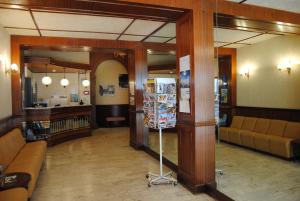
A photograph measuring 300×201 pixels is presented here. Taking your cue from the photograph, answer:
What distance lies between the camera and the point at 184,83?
13.3ft

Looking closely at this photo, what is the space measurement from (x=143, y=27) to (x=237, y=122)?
3.83 meters

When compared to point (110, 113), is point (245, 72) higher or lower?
higher

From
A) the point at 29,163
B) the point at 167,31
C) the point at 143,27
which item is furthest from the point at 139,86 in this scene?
the point at 29,163

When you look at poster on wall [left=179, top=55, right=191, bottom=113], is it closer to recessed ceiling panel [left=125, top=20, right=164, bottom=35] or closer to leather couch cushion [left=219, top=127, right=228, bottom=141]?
recessed ceiling panel [left=125, top=20, right=164, bottom=35]

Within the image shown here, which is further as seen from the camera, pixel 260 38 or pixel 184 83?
pixel 260 38

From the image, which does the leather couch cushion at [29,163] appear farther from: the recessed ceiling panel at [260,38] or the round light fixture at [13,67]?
the recessed ceiling panel at [260,38]

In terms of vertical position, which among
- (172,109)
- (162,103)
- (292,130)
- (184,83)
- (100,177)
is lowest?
(100,177)

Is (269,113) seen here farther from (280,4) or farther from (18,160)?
(18,160)

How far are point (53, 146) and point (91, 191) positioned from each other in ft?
13.8

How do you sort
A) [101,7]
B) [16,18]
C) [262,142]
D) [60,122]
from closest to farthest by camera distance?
[101,7] → [16,18] → [262,142] → [60,122]

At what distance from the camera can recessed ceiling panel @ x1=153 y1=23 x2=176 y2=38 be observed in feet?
17.3

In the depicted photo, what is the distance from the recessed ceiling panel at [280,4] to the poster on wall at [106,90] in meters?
9.02

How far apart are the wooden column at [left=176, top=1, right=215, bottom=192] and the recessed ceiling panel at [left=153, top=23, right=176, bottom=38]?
1.32 m

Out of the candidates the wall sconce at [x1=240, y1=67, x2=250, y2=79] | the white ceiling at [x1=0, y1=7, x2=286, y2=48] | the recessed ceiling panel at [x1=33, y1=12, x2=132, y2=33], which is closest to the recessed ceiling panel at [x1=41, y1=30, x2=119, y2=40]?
the white ceiling at [x1=0, y1=7, x2=286, y2=48]
